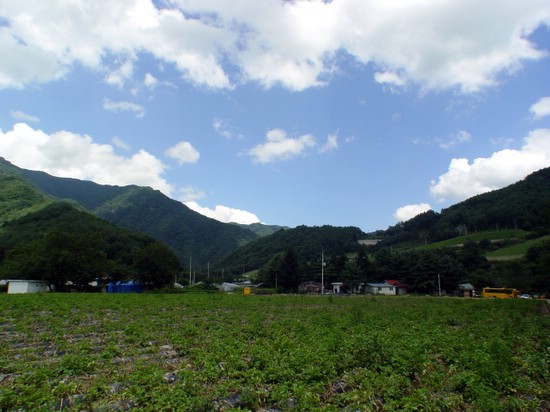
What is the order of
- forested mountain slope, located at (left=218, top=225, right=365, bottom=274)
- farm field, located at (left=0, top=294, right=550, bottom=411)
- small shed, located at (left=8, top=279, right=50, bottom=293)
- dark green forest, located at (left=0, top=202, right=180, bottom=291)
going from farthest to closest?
forested mountain slope, located at (left=218, top=225, right=365, bottom=274) < dark green forest, located at (left=0, top=202, right=180, bottom=291) < small shed, located at (left=8, top=279, right=50, bottom=293) < farm field, located at (left=0, top=294, right=550, bottom=411)

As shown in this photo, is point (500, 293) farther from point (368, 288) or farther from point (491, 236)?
point (491, 236)

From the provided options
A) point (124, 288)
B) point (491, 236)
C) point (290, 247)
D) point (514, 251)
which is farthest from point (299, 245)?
point (124, 288)

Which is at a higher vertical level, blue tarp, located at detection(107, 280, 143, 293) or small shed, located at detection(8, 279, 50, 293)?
small shed, located at detection(8, 279, 50, 293)

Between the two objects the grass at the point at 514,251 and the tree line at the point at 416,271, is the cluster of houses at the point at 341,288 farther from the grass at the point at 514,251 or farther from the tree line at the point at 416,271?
the grass at the point at 514,251

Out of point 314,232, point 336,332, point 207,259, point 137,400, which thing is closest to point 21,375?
point 137,400

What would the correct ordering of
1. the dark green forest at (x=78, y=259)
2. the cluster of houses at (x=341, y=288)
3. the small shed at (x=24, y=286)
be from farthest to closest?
the cluster of houses at (x=341, y=288) → the dark green forest at (x=78, y=259) → the small shed at (x=24, y=286)

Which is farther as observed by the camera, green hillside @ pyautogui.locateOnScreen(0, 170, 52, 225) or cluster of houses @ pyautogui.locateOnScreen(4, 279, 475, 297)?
green hillside @ pyautogui.locateOnScreen(0, 170, 52, 225)

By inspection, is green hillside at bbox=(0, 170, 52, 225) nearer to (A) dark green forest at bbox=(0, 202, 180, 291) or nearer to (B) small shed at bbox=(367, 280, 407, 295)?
(A) dark green forest at bbox=(0, 202, 180, 291)

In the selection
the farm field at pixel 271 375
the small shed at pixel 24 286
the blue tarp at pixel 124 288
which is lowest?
the blue tarp at pixel 124 288

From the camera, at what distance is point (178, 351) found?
9.89 metres

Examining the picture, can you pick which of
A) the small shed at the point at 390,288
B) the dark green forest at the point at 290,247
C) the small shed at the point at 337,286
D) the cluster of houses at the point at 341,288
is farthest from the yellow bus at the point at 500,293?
the small shed at the point at 337,286

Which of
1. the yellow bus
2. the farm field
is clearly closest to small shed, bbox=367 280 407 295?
the yellow bus

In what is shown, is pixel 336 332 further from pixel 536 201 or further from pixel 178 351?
pixel 536 201

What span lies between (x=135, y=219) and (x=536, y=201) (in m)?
175
